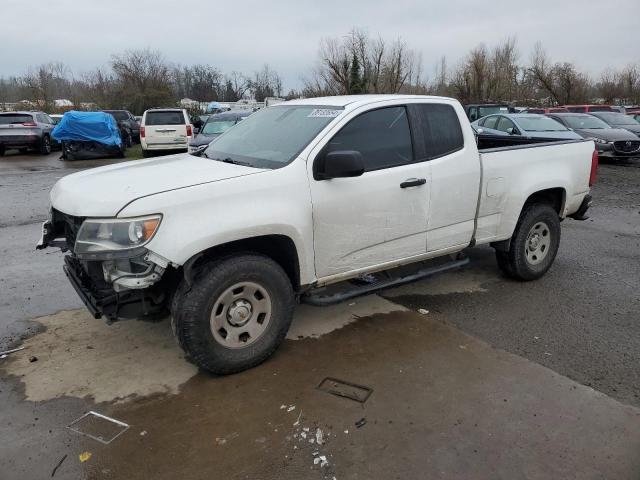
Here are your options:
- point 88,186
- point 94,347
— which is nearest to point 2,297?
point 94,347

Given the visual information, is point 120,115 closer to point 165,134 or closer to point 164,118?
point 164,118

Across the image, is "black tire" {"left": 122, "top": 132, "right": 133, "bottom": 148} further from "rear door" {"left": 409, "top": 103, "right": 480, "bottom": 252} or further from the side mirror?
the side mirror

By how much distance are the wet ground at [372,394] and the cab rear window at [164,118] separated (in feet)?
42.0

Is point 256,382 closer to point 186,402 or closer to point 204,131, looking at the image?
point 186,402

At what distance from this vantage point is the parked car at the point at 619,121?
668 inches

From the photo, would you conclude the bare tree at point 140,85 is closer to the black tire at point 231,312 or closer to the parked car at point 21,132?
the parked car at point 21,132

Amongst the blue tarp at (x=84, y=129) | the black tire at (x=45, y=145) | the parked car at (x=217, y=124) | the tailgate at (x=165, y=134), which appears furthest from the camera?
the black tire at (x=45, y=145)

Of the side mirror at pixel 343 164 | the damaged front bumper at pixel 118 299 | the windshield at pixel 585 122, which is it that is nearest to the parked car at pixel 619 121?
the windshield at pixel 585 122

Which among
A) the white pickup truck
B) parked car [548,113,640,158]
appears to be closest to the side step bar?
the white pickup truck

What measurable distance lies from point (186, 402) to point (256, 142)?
2.12 meters

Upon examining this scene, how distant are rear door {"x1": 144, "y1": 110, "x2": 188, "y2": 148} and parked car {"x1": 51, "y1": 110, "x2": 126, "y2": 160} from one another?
218cm

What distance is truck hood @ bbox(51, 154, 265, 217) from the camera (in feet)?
10.3

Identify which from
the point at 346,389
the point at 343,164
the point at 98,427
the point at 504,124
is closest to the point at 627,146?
the point at 504,124

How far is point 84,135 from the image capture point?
18094mm
